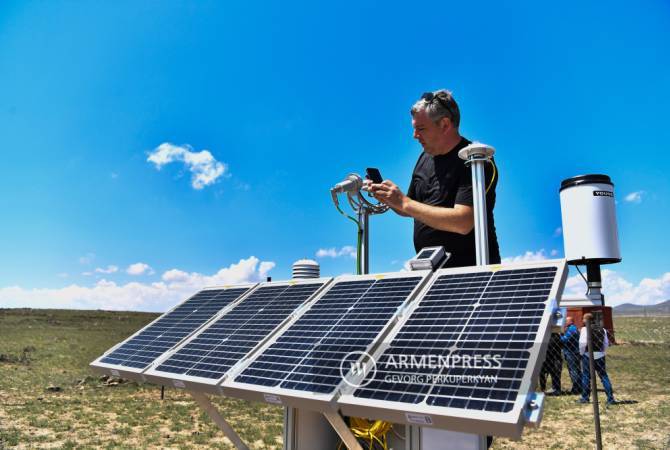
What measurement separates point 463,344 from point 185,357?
100 inches

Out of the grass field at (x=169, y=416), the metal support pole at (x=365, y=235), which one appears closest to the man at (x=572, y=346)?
the grass field at (x=169, y=416)

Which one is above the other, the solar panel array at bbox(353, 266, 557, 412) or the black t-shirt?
the black t-shirt

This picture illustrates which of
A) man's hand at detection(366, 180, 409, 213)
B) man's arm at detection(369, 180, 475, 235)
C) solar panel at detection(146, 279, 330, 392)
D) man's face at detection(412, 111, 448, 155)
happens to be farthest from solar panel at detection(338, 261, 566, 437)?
solar panel at detection(146, 279, 330, 392)

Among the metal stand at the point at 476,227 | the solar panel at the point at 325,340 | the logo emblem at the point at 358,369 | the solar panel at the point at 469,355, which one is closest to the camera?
the solar panel at the point at 469,355

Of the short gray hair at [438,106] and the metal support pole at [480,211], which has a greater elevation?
the short gray hair at [438,106]

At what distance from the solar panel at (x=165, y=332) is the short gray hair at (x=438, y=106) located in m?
2.64

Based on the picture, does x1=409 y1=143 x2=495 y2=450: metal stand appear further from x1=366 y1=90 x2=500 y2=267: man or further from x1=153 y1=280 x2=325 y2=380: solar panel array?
x1=153 y1=280 x2=325 y2=380: solar panel array

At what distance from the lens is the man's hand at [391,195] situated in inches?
147

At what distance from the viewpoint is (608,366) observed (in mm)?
16922

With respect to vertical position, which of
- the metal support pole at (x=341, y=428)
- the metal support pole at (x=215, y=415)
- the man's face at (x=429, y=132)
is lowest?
the metal support pole at (x=215, y=415)

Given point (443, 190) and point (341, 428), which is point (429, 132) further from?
point (341, 428)

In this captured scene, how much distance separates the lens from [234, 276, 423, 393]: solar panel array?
121 inches

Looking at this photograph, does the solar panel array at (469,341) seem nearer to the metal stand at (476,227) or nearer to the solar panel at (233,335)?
the metal stand at (476,227)

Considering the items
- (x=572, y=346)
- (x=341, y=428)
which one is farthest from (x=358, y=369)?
(x=572, y=346)
